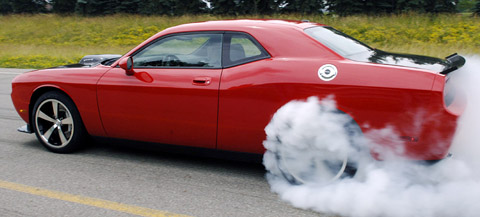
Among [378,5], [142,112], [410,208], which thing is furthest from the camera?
[378,5]

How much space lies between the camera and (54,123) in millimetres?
4762

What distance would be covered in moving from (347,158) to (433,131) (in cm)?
66

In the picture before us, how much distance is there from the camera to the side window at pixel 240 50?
3842mm

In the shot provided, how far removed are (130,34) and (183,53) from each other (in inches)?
762

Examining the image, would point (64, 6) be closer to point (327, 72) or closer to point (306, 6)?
point (306, 6)

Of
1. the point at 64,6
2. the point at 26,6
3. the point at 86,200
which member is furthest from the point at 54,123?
the point at 26,6

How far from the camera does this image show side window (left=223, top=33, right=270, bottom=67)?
3842 millimetres

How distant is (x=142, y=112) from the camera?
4.21 metres

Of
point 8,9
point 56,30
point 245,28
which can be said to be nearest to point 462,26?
point 245,28

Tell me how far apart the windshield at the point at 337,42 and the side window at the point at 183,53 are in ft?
2.76

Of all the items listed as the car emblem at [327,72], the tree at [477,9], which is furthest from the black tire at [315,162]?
the tree at [477,9]

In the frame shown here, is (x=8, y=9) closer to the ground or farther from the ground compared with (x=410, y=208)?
closer to the ground

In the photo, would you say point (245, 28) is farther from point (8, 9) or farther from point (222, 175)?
point (8, 9)

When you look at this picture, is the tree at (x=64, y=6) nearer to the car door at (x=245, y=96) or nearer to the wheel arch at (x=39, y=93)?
the wheel arch at (x=39, y=93)
